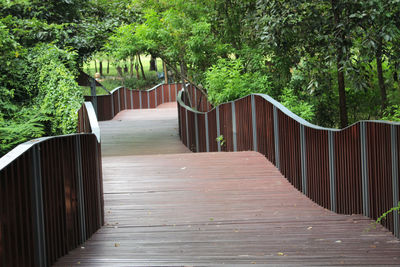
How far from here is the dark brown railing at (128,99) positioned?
81.8 ft

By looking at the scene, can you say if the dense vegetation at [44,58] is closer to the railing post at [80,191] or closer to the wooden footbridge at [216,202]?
the wooden footbridge at [216,202]

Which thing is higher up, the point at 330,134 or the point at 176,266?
the point at 330,134

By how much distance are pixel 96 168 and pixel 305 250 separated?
2.65 meters

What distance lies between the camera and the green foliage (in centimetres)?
1328

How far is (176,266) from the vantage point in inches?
172

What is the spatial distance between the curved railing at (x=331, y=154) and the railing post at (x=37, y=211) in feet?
9.74

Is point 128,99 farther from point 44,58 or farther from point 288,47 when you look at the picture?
point 288,47

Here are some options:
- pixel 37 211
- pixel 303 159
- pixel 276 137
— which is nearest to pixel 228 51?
pixel 276 137

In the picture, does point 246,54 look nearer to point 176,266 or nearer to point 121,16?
point 121,16

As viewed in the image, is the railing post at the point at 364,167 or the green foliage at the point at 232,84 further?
the green foliage at the point at 232,84

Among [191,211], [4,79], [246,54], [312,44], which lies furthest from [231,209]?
[4,79]

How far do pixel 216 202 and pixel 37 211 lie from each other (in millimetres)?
3573

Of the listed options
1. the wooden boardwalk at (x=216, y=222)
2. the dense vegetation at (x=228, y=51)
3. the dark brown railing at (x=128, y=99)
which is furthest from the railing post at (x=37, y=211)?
the dark brown railing at (x=128, y=99)

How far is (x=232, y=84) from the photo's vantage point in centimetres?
1334
